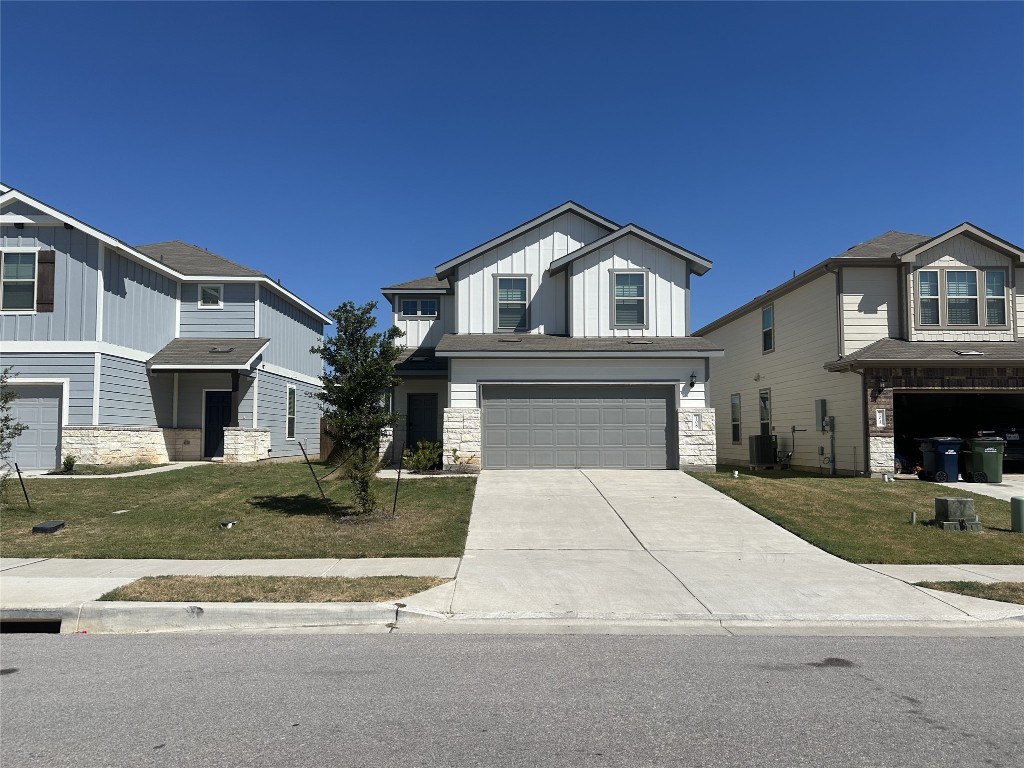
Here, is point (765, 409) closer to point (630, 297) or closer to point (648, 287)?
point (648, 287)

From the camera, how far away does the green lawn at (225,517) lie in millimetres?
10016

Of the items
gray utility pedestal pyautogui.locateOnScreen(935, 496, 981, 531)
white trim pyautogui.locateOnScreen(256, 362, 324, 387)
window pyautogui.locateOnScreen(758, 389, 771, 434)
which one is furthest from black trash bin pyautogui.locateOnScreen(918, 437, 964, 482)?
white trim pyautogui.locateOnScreen(256, 362, 324, 387)

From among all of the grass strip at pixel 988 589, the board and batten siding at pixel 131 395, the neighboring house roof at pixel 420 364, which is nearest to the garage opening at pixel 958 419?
the grass strip at pixel 988 589

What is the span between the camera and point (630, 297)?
1934cm

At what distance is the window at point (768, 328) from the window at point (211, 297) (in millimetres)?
17450

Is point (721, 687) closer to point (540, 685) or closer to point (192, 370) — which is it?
point (540, 685)

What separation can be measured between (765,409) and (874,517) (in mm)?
11769

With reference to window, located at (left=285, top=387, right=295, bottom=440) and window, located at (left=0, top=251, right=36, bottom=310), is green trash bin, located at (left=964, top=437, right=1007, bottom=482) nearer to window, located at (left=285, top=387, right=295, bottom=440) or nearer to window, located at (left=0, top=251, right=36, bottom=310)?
window, located at (left=285, top=387, right=295, bottom=440)

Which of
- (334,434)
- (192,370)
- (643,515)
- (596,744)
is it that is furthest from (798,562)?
(192,370)

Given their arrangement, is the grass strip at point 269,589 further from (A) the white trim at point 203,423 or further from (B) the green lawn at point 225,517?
(A) the white trim at point 203,423

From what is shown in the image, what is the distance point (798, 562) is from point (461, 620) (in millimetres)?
5083

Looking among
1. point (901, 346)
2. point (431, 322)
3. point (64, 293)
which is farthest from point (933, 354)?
point (64, 293)

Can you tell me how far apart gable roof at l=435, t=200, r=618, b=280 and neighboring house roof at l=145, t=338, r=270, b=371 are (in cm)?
605

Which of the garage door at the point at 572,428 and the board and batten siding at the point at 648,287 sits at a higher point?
the board and batten siding at the point at 648,287
